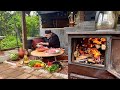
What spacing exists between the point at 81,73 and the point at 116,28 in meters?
1.00

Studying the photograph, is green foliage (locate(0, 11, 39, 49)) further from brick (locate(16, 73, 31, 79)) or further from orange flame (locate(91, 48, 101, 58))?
orange flame (locate(91, 48, 101, 58))

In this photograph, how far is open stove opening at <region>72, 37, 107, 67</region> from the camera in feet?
9.07

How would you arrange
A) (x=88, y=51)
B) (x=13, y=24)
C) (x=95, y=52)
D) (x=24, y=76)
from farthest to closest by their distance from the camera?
(x=13, y=24) → (x=24, y=76) → (x=88, y=51) → (x=95, y=52)

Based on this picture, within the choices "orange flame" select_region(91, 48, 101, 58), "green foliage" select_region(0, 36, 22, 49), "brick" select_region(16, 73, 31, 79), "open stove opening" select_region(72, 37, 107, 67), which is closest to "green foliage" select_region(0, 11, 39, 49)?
"green foliage" select_region(0, 36, 22, 49)

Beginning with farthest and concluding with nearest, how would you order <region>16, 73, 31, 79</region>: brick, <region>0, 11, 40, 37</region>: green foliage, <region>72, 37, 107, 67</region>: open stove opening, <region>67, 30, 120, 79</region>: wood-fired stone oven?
<region>0, 11, 40, 37</region>: green foliage → <region>16, 73, 31, 79</region>: brick → <region>72, 37, 107, 67</region>: open stove opening → <region>67, 30, 120, 79</region>: wood-fired stone oven

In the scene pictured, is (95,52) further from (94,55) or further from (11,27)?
(11,27)

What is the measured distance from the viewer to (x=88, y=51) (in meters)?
3.02

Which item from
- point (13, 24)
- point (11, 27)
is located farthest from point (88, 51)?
point (11, 27)

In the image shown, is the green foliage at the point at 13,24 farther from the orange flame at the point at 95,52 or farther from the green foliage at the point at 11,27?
the orange flame at the point at 95,52

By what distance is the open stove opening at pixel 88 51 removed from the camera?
9.07ft
